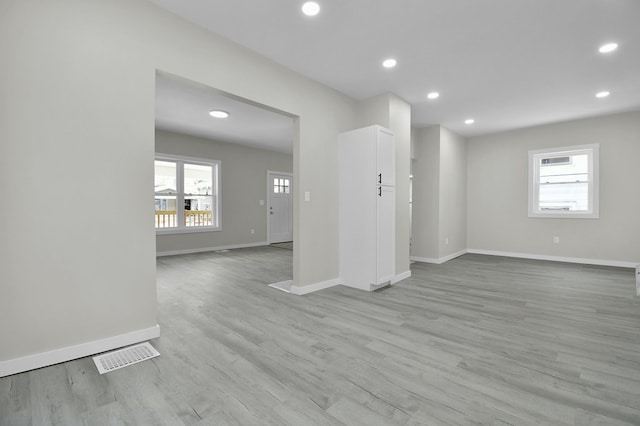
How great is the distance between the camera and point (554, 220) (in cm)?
560

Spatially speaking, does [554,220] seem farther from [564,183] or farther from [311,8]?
[311,8]

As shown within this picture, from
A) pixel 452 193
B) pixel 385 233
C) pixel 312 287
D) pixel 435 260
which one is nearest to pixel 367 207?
pixel 385 233

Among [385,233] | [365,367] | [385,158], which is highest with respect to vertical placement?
[385,158]

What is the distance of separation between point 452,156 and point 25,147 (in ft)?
20.4

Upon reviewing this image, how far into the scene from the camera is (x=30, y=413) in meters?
1.42

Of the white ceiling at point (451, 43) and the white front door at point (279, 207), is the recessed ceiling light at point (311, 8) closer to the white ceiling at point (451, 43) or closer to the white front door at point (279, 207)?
the white ceiling at point (451, 43)

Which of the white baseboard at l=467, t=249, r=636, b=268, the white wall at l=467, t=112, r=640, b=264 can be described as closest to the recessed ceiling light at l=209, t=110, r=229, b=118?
the white wall at l=467, t=112, r=640, b=264

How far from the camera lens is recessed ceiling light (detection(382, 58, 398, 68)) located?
10.3ft

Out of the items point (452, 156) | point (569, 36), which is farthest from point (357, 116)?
point (452, 156)

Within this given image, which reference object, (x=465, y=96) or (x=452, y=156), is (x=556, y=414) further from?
(x=452, y=156)

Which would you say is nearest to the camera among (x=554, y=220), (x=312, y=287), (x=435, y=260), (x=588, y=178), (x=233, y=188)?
(x=312, y=287)

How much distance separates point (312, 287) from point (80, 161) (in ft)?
8.33

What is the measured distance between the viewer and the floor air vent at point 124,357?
1.85 metres

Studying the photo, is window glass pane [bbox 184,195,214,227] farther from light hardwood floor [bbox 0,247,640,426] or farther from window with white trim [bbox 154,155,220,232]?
light hardwood floor [bbox 0,247,640,426]
